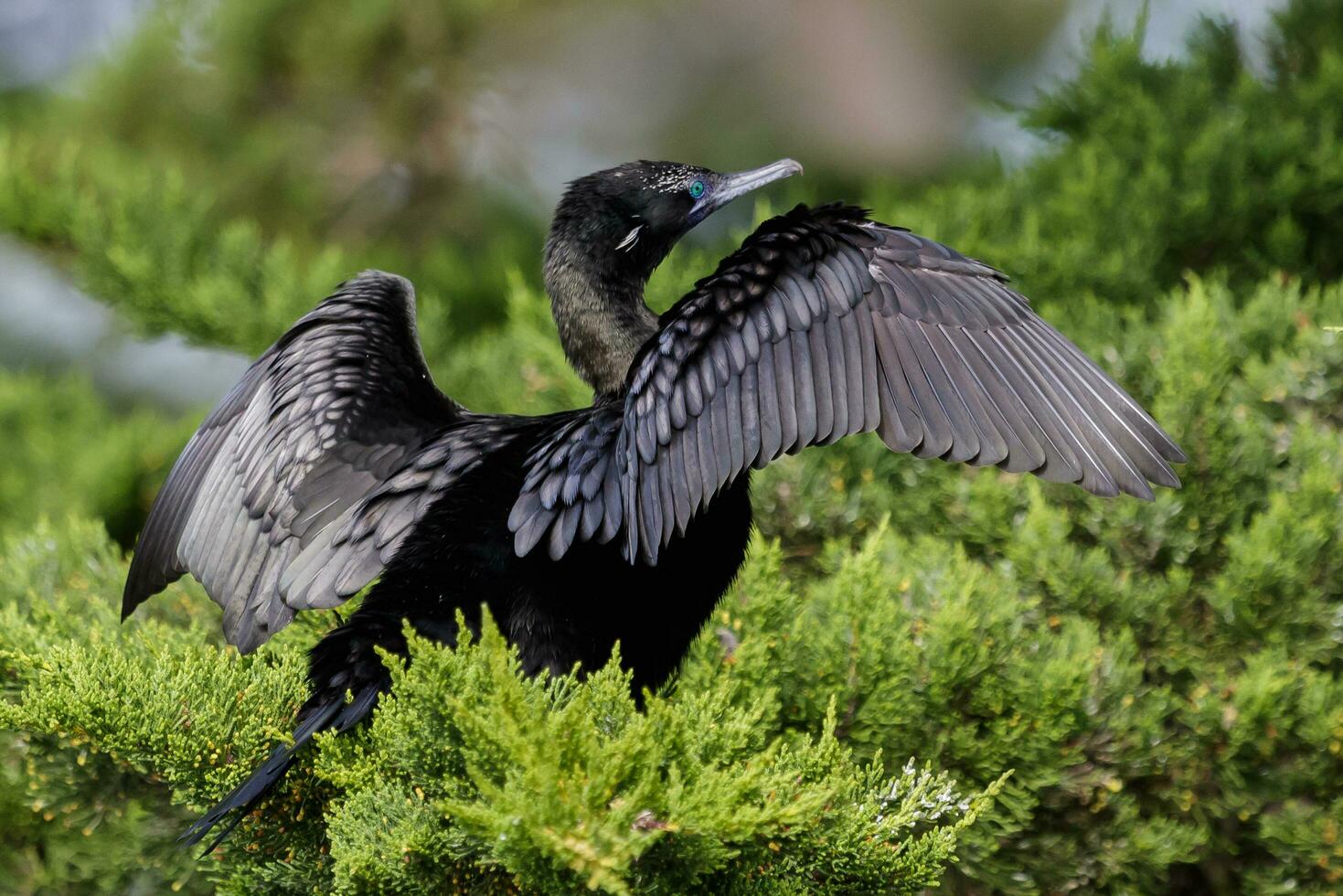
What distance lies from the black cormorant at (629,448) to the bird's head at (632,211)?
0.05ft

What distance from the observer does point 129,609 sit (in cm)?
277

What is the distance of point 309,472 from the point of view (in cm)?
249

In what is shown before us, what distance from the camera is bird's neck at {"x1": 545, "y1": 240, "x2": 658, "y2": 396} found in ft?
8.51

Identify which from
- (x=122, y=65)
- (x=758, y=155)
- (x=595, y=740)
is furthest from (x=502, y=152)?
(x=595, y=740)

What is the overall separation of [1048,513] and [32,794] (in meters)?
2.29

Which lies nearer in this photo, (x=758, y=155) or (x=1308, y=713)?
(x=1308, y=713)

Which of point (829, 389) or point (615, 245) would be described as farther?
point (615, 245)

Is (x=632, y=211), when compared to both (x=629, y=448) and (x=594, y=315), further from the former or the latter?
(x=629, y=448)

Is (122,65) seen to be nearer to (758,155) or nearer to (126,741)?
(758,155)

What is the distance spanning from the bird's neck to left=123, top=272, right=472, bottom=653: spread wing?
28cm

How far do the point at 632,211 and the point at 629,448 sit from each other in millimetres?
723

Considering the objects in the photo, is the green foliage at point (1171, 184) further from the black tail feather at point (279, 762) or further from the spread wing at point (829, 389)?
the black tail feather at point (279, 762)

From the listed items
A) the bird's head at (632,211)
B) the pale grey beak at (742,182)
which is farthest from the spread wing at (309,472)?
the pale grey beak at (742,182)

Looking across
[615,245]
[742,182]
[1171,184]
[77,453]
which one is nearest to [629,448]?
[615,245]
